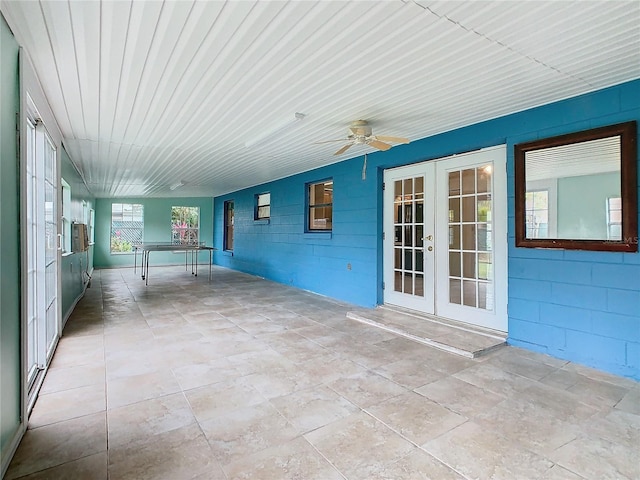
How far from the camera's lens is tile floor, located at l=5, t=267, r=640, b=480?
1707 mm

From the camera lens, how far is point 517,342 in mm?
3508

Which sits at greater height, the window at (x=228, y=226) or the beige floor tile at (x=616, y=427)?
the window at (x=228, y=226)

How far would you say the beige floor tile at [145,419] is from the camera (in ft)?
6.33

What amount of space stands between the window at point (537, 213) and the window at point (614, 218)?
475mm

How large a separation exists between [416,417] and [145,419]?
1.69 metres

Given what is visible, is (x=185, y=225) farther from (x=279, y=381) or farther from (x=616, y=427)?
(x=616, y=427)

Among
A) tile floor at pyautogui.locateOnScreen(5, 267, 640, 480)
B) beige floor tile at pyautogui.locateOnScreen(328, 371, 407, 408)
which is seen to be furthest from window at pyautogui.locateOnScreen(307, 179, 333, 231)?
beige floor tile at pyautogui.locateOnScreen(328, 371, 407, 408)

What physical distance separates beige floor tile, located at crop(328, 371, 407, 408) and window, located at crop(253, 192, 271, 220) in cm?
610

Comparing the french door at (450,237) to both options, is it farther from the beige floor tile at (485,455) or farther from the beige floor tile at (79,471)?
the beige floor tile at (79,471)

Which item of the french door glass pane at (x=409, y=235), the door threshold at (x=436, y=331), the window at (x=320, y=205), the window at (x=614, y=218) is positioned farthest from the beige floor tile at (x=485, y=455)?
the window at (x=320, y=205)

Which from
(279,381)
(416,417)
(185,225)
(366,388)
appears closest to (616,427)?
(416,417)

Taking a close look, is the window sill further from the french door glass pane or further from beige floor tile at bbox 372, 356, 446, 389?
beige floor tile at bbox 372, 356, 446, 389

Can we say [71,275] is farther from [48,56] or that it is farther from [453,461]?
[453,461]

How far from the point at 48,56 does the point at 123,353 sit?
2.53 m
